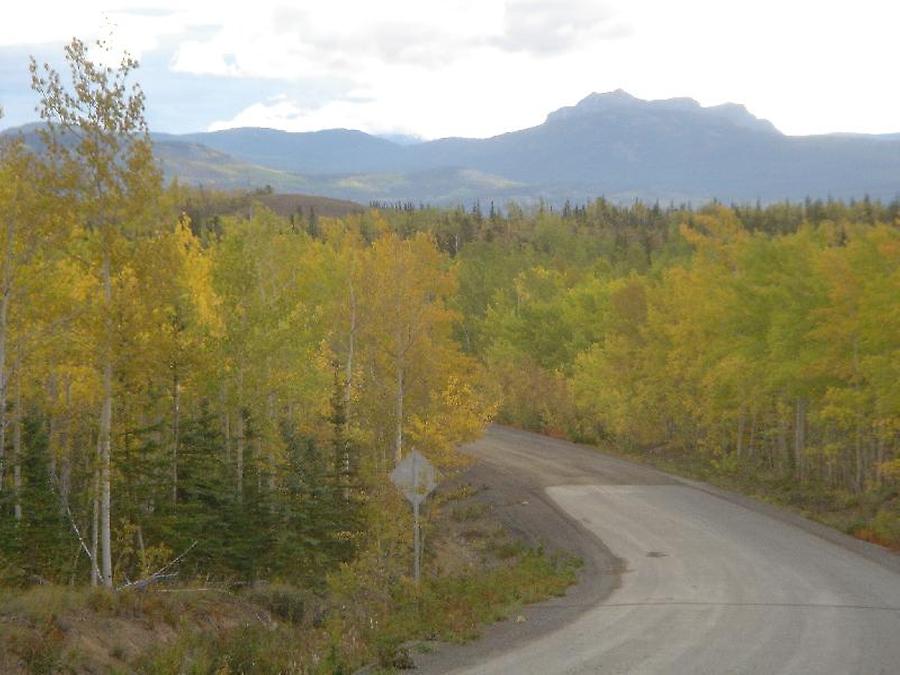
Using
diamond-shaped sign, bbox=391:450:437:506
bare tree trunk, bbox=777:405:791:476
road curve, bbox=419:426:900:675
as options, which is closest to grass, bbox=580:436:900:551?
bare tree trunk, bbox=777:405:791:476

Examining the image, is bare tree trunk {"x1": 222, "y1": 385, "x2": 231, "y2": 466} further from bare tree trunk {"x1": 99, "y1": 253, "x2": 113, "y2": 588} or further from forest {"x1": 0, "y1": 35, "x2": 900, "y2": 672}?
bare tree trunk {"x1": 99, "y1": 253, "x2": 113, "y2": 588}

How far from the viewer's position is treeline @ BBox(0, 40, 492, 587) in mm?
16609

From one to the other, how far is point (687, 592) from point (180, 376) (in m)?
13.0

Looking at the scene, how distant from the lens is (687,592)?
61.7ft

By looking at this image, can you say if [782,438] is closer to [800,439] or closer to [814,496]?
[800,439]

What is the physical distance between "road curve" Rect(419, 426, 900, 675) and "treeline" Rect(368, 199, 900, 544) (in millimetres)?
4098

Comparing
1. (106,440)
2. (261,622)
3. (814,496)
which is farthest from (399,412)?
(814,496)

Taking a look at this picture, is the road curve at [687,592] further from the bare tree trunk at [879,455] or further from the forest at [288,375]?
the bare tree trunk at [879,455]

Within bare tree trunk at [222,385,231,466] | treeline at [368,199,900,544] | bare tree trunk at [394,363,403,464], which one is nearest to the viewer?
bare tree trunk at [222,385,231,466]

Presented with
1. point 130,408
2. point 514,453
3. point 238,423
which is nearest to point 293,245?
point 238,423

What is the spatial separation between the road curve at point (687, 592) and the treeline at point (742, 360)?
410cm

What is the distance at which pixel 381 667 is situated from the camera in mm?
12727

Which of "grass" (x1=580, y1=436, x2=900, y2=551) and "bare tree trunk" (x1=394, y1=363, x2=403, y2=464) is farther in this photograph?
"bare tree trunk" (x1=394, y1=363, x2=403, y2=464)

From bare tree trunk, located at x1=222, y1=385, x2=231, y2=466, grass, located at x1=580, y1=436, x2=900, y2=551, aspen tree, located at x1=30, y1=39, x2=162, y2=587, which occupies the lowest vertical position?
grass, located at x1=580, y1=436, x2=900, y2=551
